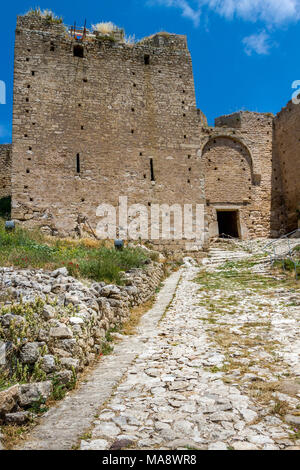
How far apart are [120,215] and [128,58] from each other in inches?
312

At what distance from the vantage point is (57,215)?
14508mm

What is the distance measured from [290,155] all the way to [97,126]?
467 inches

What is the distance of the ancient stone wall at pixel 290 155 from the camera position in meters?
19.7

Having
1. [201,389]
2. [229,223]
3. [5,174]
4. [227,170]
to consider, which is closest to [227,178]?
[227,170]

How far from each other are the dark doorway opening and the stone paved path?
1420 cm

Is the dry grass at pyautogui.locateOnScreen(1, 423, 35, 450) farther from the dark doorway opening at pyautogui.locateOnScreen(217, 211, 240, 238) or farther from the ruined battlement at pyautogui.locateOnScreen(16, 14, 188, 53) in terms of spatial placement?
the dark doorway opening at pyautogui.locateOnScreen(217, 211, 240, 238)

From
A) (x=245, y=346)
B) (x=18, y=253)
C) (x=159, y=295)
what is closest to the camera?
(x=245, y=346)

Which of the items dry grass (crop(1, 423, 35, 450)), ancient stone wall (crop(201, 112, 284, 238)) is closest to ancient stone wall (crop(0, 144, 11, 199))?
ancient stone wall (crop(201, 112, 284, 238))

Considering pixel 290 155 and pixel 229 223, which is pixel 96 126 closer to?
pixel 229 223

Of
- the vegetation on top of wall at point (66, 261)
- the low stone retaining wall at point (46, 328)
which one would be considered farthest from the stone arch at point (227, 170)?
the low stone retaining wall at point (46, 328)

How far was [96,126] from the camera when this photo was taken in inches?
613

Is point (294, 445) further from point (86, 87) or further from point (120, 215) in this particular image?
point (86, 87)

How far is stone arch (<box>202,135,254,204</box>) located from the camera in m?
19.5

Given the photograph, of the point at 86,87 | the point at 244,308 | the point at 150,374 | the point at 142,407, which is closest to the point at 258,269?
the point at 244,308
